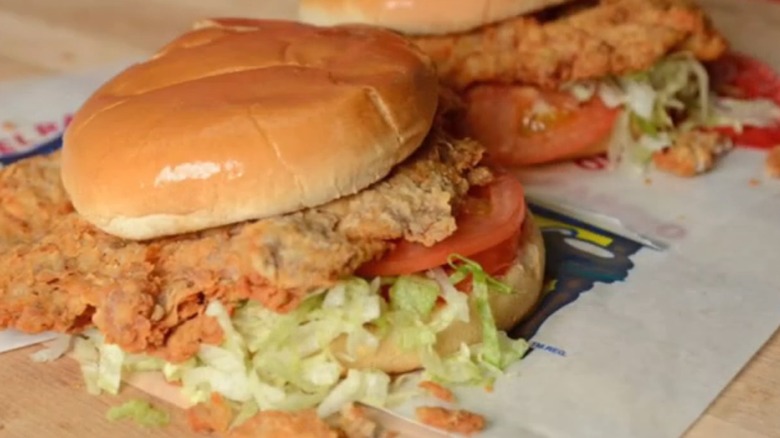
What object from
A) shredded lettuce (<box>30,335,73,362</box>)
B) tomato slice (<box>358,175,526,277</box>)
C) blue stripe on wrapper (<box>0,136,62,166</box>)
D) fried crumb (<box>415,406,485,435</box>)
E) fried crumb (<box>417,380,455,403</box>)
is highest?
tomato slice (<box>358,175,526,277</box>)

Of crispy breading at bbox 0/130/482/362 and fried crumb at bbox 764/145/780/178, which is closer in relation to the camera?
crispy breading at bbox 0/130/482/362

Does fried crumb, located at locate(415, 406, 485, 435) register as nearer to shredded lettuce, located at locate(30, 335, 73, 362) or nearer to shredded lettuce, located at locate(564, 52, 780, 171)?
shredded lettuce, located at locate(30, 335, 73, 362)

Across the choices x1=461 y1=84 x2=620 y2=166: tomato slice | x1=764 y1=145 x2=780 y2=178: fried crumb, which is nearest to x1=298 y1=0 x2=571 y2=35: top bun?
x1=461 y1=84 x2=620 y2=166: tomato slice

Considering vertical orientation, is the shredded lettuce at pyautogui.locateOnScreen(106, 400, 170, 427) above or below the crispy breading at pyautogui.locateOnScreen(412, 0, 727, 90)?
below

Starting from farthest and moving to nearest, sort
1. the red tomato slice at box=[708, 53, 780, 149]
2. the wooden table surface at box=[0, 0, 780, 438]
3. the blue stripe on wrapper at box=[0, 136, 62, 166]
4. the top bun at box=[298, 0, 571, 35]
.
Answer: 1. the red tomato slice at box=[708, 53, 780, 149]
2. the blue stripe on wrapper at box=[0, 136, 62, 166]
3. the top bun at box=[298, 0, 571, 35]
4. the wooden table surface at box=[0, 0, 780, 438]

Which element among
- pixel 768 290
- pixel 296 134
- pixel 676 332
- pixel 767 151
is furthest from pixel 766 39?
pixel 296 134

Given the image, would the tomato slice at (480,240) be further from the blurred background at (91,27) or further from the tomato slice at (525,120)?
the blurred background at (91,27)

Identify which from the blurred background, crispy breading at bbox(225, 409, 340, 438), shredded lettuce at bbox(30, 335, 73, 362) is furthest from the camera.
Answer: the blurred background

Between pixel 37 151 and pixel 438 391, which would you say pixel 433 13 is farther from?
pixel 438 391
